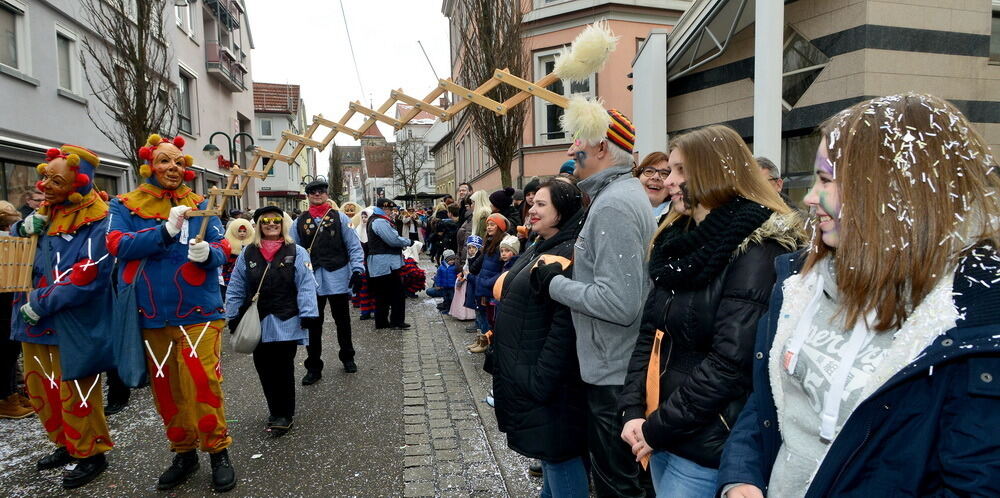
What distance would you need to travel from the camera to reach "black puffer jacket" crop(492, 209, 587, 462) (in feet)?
7.99

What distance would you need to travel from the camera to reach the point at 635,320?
2338mm

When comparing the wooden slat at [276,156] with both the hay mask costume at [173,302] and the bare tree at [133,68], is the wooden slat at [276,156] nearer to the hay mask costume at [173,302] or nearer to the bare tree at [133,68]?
the hay mask costume at [173,302]

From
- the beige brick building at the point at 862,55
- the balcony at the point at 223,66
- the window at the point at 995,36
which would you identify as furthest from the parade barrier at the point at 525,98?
the balcony at the point at 223,66

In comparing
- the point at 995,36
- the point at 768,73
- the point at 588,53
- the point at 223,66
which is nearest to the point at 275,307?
the point at 588,53

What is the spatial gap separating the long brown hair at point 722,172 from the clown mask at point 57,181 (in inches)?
149

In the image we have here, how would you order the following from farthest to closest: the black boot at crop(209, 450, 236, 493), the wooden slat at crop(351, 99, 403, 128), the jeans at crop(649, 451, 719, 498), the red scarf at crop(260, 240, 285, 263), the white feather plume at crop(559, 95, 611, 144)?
the red scarf at crop(260, 240, 285, 263), the wooden slat at crop(351, 99, 403, 128), the black boot at crop(209, 450, 236, 493), the white feather plume at crop(559, 95, 611, 144), the jeans at crop(649, 451, 719, 498)

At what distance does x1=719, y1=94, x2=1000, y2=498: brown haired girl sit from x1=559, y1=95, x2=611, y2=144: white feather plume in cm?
126

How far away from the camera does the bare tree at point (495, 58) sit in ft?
40.6

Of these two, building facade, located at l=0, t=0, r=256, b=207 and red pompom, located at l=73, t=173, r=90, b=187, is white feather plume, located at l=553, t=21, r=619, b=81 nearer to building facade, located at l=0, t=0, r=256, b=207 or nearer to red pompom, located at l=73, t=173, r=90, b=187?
red pompom, located at l=73, t=173, r=90, b=187

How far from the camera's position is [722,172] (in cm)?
197

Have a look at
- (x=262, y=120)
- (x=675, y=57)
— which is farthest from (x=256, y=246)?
(x=262, y=120)

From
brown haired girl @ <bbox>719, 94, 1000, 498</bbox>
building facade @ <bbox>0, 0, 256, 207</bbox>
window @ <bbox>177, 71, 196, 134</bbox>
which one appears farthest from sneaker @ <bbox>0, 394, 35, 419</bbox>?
window @ <bbox>177, 71, 196, 134</bbox>

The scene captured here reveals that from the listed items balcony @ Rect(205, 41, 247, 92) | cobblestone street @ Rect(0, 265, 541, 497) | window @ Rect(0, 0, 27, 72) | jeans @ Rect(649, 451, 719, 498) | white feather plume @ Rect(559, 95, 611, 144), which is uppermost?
balcony @ Rect(205, 41, 247, 92)

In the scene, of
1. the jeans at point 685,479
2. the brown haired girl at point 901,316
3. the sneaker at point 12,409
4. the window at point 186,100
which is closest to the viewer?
the brown haired girl at point 901,316
